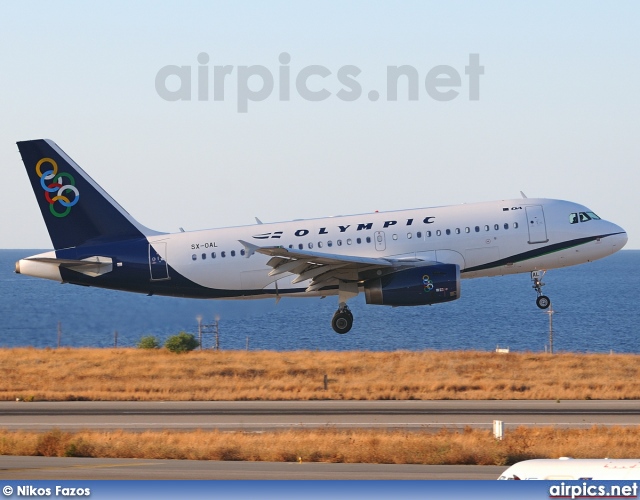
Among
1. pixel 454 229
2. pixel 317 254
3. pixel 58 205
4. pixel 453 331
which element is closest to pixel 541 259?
pixel 454 229

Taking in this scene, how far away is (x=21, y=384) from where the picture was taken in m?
57.2

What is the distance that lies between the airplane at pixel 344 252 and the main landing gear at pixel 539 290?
0.21 feet

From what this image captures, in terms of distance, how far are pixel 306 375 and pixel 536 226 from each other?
18.9 m

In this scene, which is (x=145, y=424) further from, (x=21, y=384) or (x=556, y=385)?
(x=556, y=385)

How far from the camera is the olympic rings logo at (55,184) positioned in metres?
48.8

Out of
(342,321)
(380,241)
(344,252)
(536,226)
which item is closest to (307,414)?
(342,321)

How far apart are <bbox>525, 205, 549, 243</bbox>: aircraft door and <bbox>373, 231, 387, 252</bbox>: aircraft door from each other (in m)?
6.46

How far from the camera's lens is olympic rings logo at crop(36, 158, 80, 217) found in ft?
160

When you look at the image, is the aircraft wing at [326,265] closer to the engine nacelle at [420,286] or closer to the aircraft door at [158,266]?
the engine nacelle at [420,286]

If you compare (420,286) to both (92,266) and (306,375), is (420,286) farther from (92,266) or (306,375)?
(306,375)

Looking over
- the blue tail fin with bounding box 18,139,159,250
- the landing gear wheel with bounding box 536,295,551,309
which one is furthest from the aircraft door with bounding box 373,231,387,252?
the blue tail fin with bounding box 18,139,159,250

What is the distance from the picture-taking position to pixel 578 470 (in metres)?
13.8

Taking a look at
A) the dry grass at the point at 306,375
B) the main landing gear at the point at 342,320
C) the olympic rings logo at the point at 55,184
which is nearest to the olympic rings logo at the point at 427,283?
the main landing gear at the point at 342,320

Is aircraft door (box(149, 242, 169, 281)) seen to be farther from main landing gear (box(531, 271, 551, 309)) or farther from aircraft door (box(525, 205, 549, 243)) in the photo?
main landing gear (box(531, 271, 551, 309))
